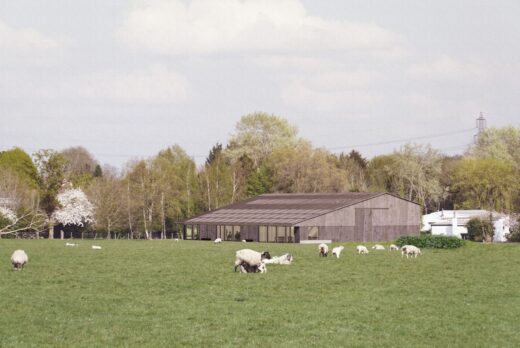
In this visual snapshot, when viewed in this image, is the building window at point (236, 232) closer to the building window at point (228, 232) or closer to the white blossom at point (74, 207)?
the building window at point (228, 232)

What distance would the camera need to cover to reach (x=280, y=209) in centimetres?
12606

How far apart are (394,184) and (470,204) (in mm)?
18468

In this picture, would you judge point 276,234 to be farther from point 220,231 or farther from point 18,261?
point 18,261

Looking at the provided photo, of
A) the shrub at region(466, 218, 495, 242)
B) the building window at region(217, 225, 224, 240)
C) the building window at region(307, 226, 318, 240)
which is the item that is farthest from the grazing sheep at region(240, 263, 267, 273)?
the shrub at region(466, 218, 495, 242)

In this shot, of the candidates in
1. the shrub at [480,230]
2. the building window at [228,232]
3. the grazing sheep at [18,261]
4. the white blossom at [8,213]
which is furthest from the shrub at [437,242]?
the white blossom at [8,213]

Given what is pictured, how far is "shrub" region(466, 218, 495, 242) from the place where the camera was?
425 ft

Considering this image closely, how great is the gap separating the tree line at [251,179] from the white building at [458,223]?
3.90 meters

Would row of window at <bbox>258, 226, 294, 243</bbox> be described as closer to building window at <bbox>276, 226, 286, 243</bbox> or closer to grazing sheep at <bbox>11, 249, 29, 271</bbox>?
building window at <bbox>276, 226, 286, 243</bbox>

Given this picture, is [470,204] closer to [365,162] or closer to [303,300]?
[365,162]

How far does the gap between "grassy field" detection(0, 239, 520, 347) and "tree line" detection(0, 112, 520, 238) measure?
292ft

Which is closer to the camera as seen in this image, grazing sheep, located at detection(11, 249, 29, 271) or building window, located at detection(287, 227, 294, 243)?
grazing sheep, located at detection(11, 249, 29, 271)

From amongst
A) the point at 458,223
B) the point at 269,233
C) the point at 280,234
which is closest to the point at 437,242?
the point at 280,234

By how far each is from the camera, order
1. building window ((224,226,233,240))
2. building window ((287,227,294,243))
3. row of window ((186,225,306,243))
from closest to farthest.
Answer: building window ((287,227,294,243)) → row of window ((186,225,306,243)) → building window ((224,226,233,240))

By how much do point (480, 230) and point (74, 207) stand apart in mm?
69479
